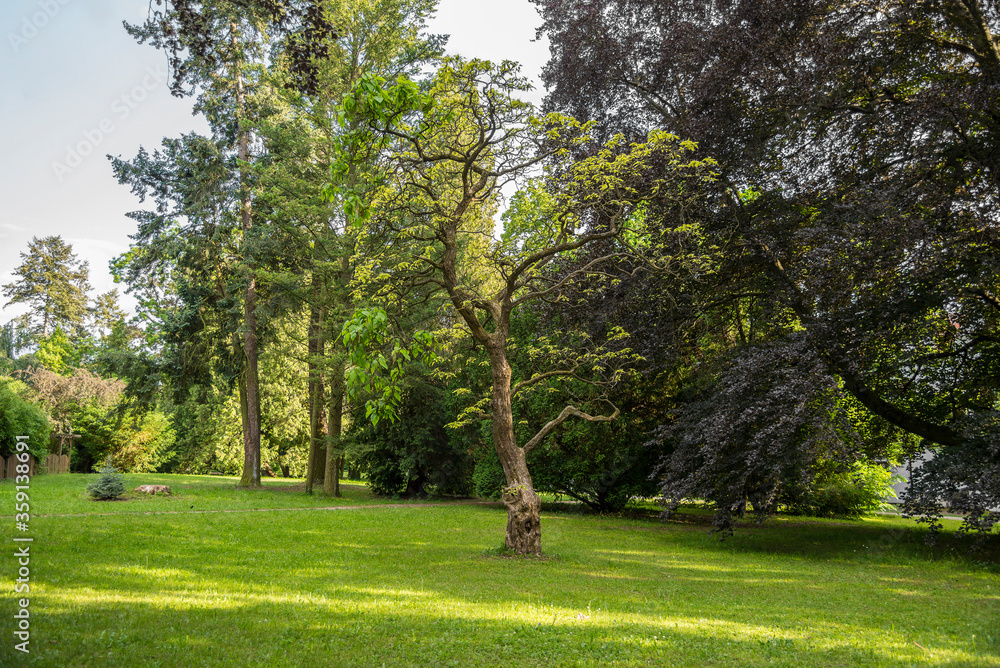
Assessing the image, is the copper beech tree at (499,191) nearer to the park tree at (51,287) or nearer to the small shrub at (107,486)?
the small shrub at (107,486)

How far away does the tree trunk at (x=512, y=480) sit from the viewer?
11250 mm

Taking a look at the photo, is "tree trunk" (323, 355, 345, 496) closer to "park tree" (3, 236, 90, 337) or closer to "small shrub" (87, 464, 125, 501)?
"small shrub" (87, 464, 125, 501)

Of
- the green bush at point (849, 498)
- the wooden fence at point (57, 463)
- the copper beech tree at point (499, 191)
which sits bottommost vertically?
the green bush at point (849, 498)

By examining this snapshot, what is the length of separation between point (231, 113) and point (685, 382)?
21.2 meters

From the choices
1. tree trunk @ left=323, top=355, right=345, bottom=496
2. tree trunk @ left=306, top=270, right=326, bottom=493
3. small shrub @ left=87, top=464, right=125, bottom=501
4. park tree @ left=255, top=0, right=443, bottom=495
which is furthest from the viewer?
tree trunk @ left=323, top=355, right=345, bottom=496

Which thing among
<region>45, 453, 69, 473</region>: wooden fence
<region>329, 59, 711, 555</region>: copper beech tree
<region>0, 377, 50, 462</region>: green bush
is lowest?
<region>45, 453, 69, 473</region>: wooden fence

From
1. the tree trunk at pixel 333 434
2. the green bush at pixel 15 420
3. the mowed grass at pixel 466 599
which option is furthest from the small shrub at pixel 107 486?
the tree trunk at pixel 333 434

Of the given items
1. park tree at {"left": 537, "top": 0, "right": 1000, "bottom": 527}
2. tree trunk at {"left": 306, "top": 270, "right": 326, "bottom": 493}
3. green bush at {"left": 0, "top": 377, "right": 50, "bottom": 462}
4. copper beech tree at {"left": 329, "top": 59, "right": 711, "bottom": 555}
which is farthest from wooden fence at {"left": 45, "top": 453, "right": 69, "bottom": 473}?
park tree at {"left": 537, "top": 0, "right": 1000, "bottom": 527}

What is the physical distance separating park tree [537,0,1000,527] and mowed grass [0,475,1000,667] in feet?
8.16

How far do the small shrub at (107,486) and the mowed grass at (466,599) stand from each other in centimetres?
197

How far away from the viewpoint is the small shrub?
16.5m

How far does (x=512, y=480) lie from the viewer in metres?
11.7

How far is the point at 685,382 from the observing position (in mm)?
19469

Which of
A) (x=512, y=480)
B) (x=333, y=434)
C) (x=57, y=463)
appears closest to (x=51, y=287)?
(x=57, y=463)
